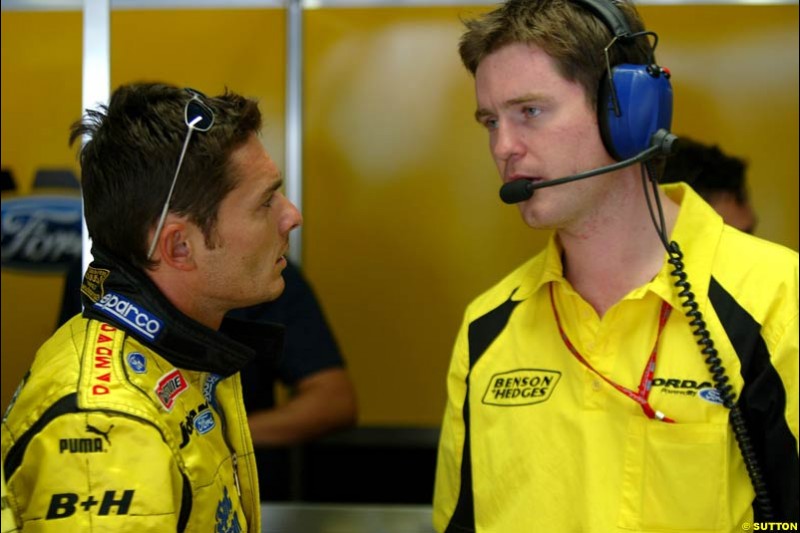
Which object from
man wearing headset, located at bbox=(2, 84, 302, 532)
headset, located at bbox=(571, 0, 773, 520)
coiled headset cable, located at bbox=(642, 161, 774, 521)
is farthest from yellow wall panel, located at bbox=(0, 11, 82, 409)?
coiled headset cable, located at bbox=(642, 161, 774, 521)

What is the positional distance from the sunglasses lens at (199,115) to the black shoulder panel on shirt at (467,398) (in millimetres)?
671

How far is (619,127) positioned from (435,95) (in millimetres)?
1705

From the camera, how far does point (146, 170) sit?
1531 mm

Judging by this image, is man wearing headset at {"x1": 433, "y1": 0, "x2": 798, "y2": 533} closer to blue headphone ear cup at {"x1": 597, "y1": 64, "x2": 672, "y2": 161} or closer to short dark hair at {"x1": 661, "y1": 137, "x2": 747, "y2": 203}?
blue headphone ear cup at {"x1": 597, "y1": 64, "x2": 672, "y2": 161}

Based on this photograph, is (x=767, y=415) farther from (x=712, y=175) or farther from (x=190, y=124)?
(x=712, y=175)

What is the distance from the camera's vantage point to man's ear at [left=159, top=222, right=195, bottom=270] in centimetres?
155

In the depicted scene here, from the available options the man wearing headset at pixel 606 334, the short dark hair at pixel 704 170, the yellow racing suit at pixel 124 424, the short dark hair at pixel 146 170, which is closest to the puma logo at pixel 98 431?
the yellow racing suit at pixel 124 424

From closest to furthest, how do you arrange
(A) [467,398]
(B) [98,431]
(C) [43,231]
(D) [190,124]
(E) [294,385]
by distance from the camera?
1. (B) [98,431]
2. (D) [190,124]
3. (A) [467,398]
4. (E) [294,385]
5. (C) [43,231]

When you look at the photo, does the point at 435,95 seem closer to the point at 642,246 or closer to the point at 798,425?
the point at 642,246

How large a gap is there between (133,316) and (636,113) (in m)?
0.89

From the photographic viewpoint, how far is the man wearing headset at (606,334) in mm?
1635

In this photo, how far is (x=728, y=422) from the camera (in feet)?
5.36

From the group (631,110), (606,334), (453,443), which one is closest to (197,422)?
(453,443)

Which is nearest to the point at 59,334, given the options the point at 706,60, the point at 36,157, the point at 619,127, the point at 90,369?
the point at 90,369
